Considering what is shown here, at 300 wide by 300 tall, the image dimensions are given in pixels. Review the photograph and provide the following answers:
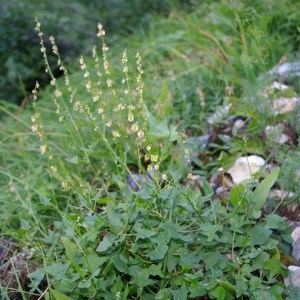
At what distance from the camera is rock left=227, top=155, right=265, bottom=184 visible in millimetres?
2309

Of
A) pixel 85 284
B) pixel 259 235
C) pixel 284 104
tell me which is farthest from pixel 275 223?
pixel 284 104

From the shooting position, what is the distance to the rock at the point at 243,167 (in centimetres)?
231

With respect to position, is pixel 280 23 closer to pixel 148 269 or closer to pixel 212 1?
pixel 212 1

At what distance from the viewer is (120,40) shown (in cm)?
464

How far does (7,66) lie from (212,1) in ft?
5.58

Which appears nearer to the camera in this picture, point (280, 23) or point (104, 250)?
point (104, 250)

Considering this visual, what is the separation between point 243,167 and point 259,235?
1.91 ft

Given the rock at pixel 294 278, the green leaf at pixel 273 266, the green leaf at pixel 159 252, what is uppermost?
the green leaf at pixel 159 252

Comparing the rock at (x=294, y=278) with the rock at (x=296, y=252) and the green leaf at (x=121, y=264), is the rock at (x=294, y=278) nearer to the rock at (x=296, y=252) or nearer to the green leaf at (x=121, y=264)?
the rock at (x=296, y=252)

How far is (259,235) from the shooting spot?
1.78 meters

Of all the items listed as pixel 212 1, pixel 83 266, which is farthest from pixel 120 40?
pixel 83 266

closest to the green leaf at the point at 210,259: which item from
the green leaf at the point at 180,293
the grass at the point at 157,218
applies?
the grass at the point at 157,218

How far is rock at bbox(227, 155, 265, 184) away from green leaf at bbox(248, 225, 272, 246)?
0.52 meters

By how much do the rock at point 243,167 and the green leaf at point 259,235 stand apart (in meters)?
0.52
